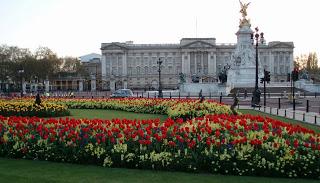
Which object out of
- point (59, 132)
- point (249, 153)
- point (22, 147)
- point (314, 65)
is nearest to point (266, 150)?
point (249, 153)

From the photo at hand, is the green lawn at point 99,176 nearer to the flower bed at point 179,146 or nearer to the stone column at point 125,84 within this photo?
the flower bed at point 179,146

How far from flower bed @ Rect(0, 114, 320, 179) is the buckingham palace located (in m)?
142

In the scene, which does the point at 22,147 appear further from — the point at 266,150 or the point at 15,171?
the point at 266,150

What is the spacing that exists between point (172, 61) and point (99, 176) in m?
153

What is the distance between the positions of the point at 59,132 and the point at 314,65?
16502 cm

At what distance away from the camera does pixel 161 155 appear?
11516 mm

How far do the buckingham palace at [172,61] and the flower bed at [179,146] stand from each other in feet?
467

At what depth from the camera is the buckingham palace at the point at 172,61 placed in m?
157

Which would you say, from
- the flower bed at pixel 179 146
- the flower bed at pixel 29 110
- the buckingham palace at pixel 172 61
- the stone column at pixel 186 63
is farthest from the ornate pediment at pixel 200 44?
the flower bed at pixel 179 146

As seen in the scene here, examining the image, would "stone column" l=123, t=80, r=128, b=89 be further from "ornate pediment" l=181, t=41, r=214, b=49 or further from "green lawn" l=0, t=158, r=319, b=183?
"green lawn" l=0, t=158, r=319, b=183

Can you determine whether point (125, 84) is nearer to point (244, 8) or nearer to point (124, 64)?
point (124, 64)

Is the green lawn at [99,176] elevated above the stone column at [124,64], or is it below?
below

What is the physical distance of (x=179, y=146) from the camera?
11922 mm

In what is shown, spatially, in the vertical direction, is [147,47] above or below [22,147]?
above
